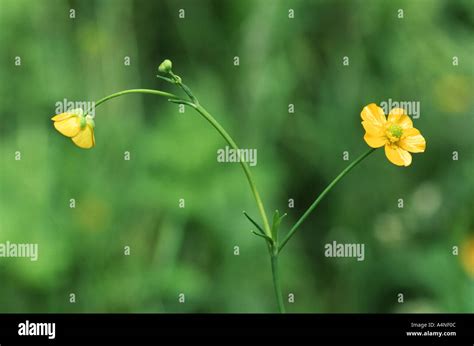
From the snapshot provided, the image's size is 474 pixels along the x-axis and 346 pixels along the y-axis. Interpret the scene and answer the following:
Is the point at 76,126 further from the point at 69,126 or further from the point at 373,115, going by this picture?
the point at 373,115

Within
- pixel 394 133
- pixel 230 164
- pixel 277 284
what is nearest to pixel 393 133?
pixel 394 133

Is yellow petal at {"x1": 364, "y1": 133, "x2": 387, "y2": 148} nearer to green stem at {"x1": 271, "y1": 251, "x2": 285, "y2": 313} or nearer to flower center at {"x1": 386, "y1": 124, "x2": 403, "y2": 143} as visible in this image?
flower center at {"x1": 386, "y1": 124, "x2": 403, "y2": 143}

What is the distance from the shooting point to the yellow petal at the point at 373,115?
5.19ft

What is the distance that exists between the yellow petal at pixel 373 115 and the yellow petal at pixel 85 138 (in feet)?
1.64

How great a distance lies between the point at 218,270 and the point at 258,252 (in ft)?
0.60

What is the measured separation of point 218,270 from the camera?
11.6 ft

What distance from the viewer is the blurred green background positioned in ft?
11.3

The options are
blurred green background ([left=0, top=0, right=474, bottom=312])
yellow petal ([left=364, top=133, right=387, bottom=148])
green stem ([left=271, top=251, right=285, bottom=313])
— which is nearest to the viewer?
green stem ([left=271, top=251, right=285, bottom=313])

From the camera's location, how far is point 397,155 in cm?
159

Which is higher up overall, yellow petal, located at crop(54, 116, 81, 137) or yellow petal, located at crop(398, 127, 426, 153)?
yellow petal, located at crop(54, 116, 81, 137)

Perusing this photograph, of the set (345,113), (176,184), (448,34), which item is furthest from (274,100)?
(448,34)

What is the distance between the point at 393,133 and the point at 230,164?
2.03 meters

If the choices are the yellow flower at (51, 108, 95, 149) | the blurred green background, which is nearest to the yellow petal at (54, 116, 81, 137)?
the yellow flower at (51, 108, 95, 149)

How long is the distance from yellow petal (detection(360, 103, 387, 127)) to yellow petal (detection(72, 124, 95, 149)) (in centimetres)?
50
